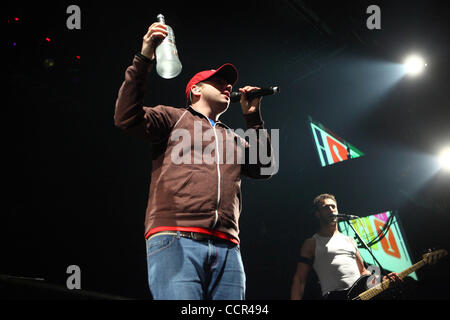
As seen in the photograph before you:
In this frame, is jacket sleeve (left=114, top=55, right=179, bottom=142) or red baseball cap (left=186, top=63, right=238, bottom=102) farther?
red baseball cap (left=186, top=63, right=238, bottom=102)

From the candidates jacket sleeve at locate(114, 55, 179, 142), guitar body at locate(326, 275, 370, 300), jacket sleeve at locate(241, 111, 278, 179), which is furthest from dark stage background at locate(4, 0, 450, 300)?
jacket sleeve at locate(241, 111, 278, 179)

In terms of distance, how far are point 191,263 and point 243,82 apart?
394cm

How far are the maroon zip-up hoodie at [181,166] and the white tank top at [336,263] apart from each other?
2.37 metres

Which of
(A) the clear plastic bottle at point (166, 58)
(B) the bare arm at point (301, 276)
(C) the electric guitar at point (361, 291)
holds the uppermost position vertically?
(A) the clear plastic bottle at point (166, 58)

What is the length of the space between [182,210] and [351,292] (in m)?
2.60

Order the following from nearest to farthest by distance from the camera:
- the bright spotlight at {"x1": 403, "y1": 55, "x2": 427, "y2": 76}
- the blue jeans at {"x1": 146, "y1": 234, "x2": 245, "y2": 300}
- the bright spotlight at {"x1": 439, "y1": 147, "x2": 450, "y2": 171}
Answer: the blue jeans at {"x1": 146, "y1": 234, "x2": 245, "y2": 300} < the bright spotlight at {"x1": 403, "y1": 55, "x2": 427, "y2": 76} < the bright spotlight at {"x1": 439, "y1": 147, "x2": 450, "y2": 171}

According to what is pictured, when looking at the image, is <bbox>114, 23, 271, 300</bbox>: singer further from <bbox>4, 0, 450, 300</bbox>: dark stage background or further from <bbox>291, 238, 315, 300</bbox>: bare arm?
<bbox>291, 238, 315, 300</bbox>: bare arm

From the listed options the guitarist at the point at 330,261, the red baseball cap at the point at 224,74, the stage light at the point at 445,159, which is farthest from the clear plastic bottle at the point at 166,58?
the stage light at the point at 445,159

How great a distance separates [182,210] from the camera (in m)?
1.27

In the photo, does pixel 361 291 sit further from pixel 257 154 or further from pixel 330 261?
pixel 257 154

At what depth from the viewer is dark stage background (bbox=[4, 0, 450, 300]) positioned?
10.4ft

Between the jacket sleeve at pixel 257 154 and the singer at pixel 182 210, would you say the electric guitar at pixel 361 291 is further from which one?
the singer at pixel 182 210

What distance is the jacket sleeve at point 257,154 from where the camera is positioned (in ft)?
5.52

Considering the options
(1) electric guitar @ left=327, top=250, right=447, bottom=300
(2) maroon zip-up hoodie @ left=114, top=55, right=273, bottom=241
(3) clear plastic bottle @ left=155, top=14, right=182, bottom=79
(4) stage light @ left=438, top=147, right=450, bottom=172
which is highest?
(4) stage light @ left=438, top=147, right=450, bottom=172
